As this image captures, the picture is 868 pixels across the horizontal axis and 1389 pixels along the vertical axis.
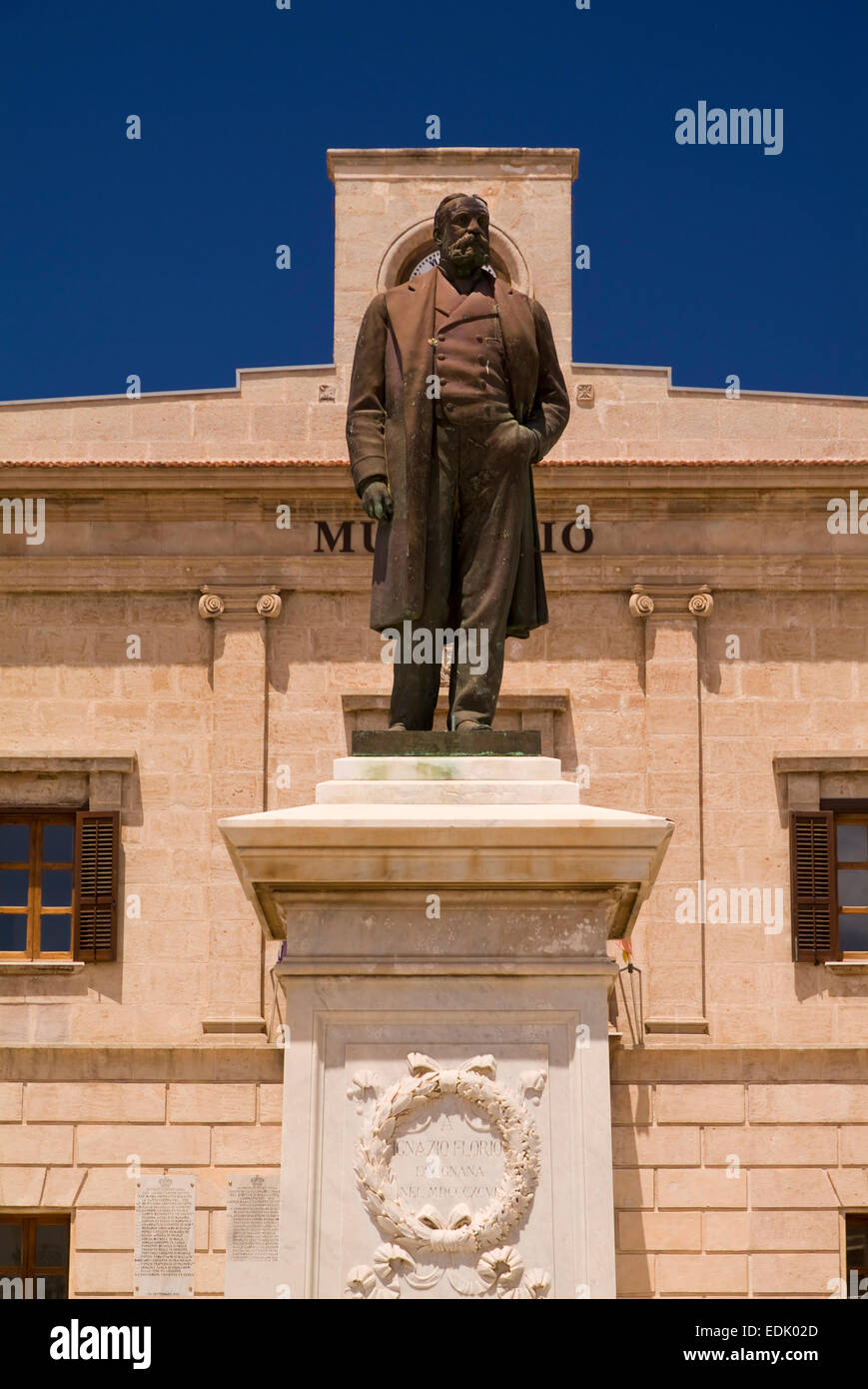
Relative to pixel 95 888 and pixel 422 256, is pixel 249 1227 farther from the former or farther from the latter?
pixel 422 256

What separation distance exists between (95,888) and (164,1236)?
140 inches

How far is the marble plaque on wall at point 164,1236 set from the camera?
22625mm

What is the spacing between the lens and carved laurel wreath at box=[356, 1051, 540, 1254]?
731cm

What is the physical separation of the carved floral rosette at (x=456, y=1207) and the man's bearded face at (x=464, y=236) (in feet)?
9.62

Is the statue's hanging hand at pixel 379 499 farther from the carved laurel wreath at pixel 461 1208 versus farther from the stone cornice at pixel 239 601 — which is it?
the stone cornice at pixel 239 601

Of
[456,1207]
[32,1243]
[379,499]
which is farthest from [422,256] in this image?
[456,1207]

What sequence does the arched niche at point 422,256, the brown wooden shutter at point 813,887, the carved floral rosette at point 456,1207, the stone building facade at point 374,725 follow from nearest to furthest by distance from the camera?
the carved floral rosette at point 456,1207 → the stone building facade at point 374,725 → the brown wooden shutter at point 813,887 → the arched niche at point 422,256

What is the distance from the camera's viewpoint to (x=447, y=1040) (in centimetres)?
750

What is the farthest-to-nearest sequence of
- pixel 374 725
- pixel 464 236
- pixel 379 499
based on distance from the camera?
pixel 374 725 → pixel 464 236 → pixel 379 499
